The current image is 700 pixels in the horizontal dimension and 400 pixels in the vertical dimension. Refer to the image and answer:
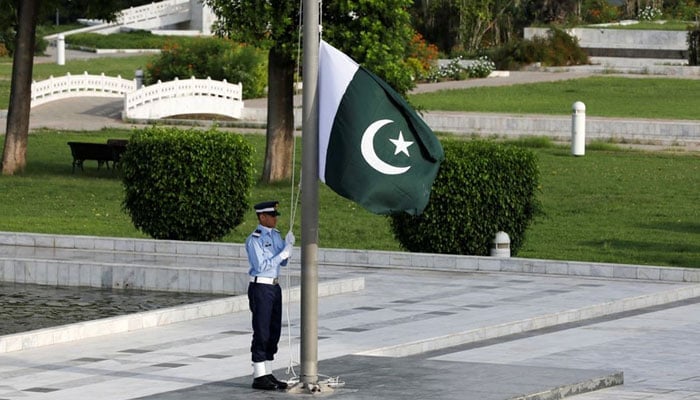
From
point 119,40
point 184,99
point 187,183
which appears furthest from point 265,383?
point 119,40

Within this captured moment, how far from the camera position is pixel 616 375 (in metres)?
12.1

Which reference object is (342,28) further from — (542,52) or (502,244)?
(542,52)

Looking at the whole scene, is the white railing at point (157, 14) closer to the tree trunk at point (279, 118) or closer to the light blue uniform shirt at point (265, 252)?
the tree trunk at point (279, 118)

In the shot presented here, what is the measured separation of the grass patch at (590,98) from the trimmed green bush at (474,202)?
22.7m

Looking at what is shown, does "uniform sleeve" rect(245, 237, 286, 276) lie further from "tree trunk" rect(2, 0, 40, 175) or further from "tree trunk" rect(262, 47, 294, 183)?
"tree trunk" rect(2, 0, 40, 175)

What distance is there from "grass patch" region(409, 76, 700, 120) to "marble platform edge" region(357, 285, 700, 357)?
25609 millimetres

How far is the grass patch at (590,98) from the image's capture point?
4441cm

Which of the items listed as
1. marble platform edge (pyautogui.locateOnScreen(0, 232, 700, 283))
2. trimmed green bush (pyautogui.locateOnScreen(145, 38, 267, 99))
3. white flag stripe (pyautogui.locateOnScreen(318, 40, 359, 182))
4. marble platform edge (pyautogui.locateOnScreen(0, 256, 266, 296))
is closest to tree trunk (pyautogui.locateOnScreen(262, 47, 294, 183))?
marble platform edge (pyautogui.locateOnScreen(0, 232, 700, 283))

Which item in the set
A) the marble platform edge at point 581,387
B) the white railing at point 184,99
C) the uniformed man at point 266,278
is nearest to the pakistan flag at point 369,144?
the uniformed man at point 266,278

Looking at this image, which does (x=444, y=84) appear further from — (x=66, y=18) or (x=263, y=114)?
(x=66, y=18)

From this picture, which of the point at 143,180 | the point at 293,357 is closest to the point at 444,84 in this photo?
the point at 143,180

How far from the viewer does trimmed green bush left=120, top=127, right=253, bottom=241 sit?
21.1 metres

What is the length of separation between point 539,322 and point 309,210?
4.34 metres

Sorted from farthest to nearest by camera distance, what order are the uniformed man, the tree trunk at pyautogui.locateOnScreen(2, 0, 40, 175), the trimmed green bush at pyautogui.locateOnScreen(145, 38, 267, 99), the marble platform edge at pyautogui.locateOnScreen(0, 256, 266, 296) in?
the trimmed green bush at pyautogui.locateOnScreen(145, 38, 267, 99), the tree trunk at pyautogui.locateOnScreen(2, 0, 40, 175), the marble platform edge at pyautogui.locateOnScreen(0, 256, 266, 296), the uniformed man
